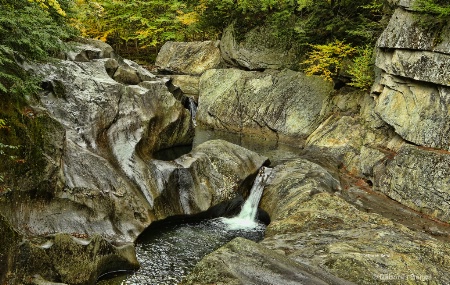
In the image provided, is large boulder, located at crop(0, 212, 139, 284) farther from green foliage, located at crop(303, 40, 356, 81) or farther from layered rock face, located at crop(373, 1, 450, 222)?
green foliage, located at crop(303, 40, 356, 81)

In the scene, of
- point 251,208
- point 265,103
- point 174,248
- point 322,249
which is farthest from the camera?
point 265,103

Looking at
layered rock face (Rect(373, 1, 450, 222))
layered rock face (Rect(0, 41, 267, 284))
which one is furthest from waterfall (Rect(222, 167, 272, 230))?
layered rock face (Rect(373, 1, 450, 222))

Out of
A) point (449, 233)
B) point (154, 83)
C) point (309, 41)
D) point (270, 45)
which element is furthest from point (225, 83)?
point (449, 233)

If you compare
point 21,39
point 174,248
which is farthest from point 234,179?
point 21,39

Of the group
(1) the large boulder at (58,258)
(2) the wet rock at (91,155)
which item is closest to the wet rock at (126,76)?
(2) the wet rock at (91,155)

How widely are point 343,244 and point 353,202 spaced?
4.52 meters

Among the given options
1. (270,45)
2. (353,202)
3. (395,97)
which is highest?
(270,45)

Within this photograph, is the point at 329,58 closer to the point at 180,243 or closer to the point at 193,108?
the point at 193,108

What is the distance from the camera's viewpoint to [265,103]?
23328 mm

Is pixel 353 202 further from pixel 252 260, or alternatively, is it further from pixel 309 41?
pixel 309 41

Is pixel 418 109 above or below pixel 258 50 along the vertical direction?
below

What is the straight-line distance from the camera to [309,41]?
22156 millimetres

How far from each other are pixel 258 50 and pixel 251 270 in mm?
20210

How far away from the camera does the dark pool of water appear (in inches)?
361
